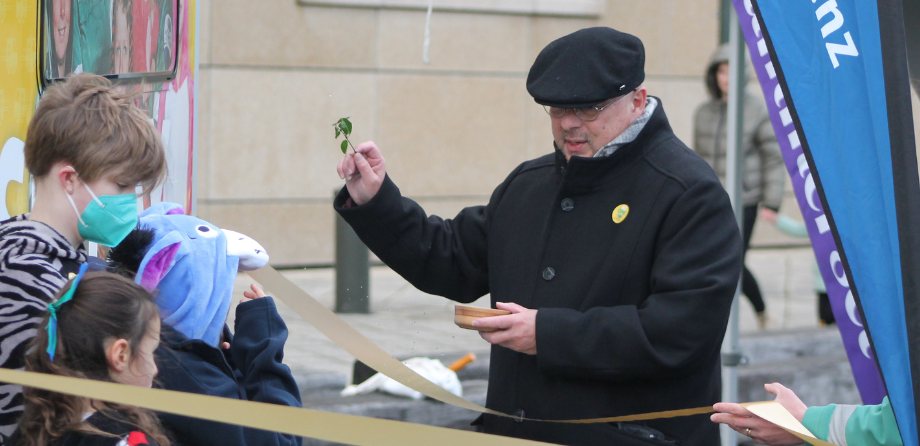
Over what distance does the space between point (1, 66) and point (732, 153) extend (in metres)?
2.66

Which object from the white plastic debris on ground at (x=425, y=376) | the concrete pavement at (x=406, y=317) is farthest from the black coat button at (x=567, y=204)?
the concrete pavement at (x=406, y=317)

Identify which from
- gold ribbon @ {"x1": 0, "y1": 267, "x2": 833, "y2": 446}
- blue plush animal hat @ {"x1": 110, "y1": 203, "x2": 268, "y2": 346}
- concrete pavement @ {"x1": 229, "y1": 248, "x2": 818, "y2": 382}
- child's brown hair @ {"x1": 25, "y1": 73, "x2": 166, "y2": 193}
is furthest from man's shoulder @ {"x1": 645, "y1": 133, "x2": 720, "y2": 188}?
concrete pavement @ {"x1": 229, "y1": 248, "x2": 818, "y2": 382}

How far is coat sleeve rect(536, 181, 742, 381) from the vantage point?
216 cm

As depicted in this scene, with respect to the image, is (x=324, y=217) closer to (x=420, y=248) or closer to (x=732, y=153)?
(x=732, y=153)

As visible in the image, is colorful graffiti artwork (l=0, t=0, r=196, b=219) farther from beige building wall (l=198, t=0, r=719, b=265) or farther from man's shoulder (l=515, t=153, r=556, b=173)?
beige building wall (l=198, t=0, r=719, b=265)

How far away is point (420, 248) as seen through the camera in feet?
8.52

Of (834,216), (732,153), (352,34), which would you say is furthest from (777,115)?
(352,34)

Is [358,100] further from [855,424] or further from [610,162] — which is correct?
[855,424]

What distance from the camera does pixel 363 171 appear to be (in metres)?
2.52

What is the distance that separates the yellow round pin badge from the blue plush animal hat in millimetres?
863

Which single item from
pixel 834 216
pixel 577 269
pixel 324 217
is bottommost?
pixel 324 217

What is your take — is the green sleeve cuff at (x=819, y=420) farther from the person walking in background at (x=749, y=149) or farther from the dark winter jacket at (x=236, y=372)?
the person walking in background at (x=749, y=149)

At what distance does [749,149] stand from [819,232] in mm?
3397

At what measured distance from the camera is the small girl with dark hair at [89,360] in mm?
1652
